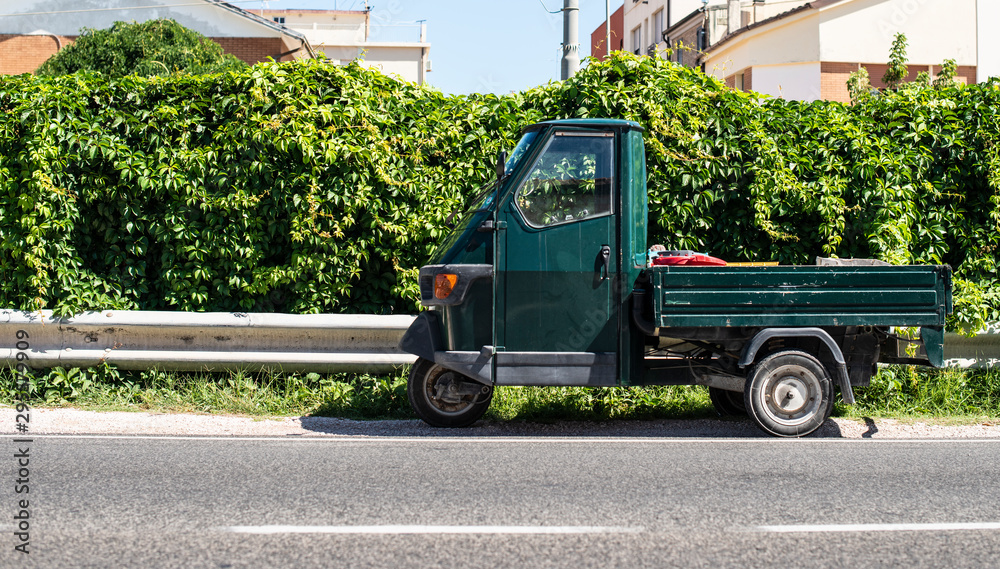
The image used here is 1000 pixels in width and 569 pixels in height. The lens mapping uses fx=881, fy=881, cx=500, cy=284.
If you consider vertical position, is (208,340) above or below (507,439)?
above

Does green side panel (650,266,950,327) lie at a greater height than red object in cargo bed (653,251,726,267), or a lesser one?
lesser

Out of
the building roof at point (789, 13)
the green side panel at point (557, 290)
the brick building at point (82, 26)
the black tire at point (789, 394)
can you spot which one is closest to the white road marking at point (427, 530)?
the green side panel at point (557, 290)

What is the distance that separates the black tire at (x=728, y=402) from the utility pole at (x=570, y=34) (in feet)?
15.2

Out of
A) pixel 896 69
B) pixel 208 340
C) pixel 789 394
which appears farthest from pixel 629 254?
pixel 896 69

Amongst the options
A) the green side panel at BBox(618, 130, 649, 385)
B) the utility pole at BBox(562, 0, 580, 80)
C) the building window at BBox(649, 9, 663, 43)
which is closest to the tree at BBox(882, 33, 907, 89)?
the utility pole at BBox(562, 0, 580, 80)

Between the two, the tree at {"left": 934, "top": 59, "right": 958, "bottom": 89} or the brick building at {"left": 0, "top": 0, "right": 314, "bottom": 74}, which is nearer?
the tree at {"left": 934, "top": 59, "right": 958, "bottom": 89}

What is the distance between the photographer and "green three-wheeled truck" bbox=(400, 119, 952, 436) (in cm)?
673

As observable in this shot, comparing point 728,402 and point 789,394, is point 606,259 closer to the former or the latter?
point 789,394

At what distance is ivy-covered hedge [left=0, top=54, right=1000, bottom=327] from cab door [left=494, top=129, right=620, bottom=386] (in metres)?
2.08

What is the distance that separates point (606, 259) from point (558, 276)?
39cm

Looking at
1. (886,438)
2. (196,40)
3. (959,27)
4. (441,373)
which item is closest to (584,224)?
(441,373)

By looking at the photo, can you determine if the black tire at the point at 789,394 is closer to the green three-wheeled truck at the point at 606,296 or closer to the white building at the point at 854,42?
the green three-wheeled truck at the point at 606,296

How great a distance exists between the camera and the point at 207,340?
8.27 m

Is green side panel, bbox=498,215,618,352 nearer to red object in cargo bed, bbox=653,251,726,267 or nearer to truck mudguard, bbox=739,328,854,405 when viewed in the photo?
red object in cargo bed, bbox=653,251,726,267
